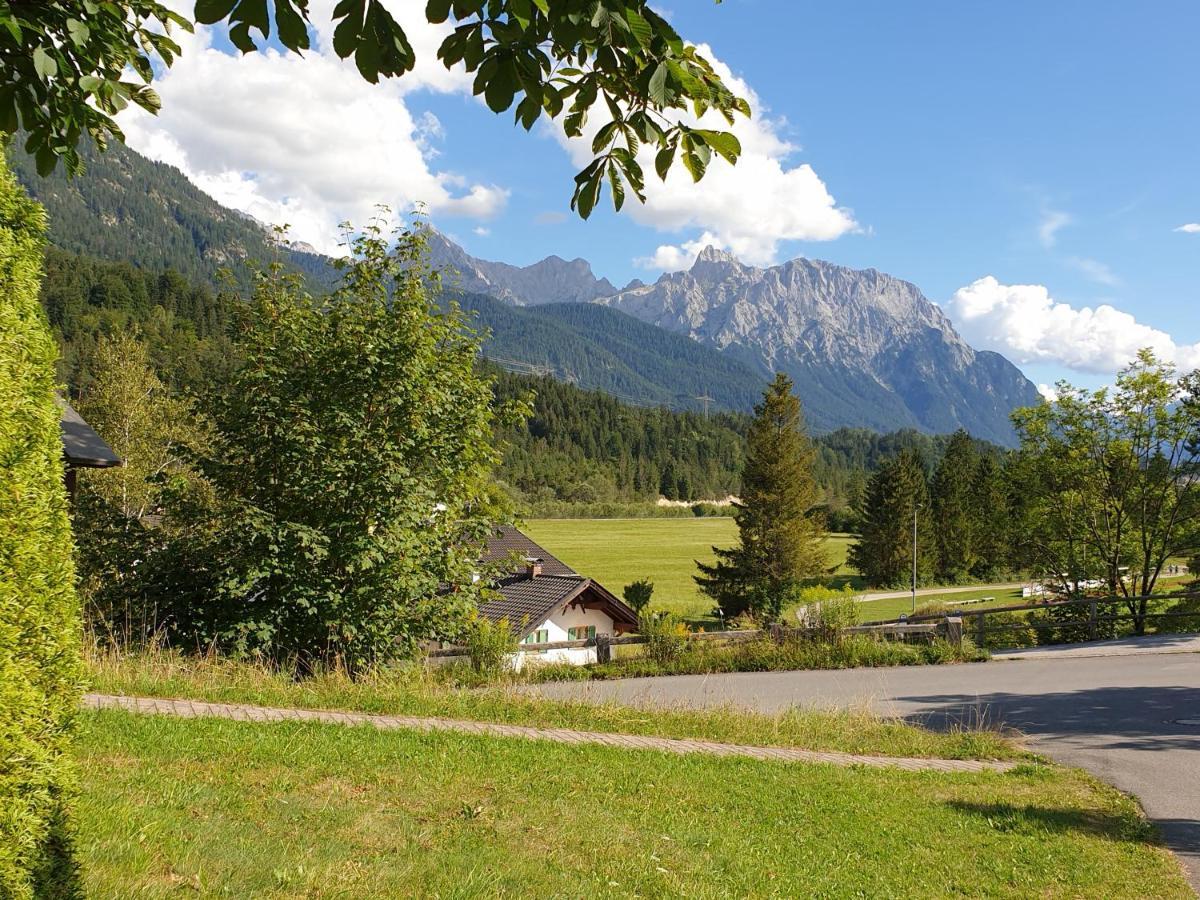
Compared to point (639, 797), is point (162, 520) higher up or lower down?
higher up

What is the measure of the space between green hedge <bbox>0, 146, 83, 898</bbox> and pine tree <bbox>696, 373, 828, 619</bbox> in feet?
145

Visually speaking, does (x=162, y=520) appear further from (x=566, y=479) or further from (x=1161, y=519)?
(x=566, y=479)

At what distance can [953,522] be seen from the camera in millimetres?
70750

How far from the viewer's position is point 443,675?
44.9ft

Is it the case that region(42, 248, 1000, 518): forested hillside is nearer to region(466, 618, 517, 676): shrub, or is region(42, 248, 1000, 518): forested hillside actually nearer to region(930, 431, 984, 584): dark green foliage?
region(930, 431, 984, 584): dark green foliage

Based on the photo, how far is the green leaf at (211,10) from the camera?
2.39m

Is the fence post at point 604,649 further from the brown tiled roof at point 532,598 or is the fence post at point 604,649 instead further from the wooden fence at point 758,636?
the brown tiled roof at point 532,598

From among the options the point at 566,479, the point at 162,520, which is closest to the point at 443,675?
the point at 162,520

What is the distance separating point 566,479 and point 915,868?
149808 millimetres

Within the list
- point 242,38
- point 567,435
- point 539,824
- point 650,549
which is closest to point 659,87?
point 242,38

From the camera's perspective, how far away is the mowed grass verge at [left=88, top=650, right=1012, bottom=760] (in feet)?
30.5

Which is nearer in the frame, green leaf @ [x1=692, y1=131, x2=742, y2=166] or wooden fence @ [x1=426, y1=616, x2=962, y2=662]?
green leaf @ [x1=692, y1=131, x2=742, y2=166]

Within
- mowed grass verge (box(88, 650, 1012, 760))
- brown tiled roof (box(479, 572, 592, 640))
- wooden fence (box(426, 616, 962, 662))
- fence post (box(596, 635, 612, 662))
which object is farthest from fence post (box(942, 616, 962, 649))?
brown tiled roof (box(479, 572, 592, 640))

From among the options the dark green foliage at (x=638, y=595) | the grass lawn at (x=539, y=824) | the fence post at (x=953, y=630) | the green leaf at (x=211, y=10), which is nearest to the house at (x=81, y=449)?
the grass lawn at (x=539, y=824)
